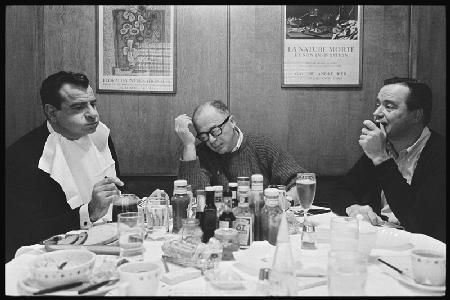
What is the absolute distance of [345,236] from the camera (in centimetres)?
135

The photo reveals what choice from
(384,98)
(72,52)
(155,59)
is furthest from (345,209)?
(72,52)

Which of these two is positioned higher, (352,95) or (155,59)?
(155,59)

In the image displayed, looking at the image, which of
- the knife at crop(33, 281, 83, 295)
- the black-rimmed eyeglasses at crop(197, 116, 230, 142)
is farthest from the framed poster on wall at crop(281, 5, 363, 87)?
the knife at crop(33, 281, 83, 295)

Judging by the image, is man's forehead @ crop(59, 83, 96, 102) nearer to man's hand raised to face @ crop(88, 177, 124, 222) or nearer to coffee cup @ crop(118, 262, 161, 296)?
man's hand raised to face @ crop(88, 177, 124, 222)

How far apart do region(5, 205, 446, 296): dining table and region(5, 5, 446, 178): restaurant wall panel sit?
5.58ft

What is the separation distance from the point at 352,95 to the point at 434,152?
3.74 ft

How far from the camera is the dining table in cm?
113

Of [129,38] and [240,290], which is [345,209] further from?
[129,38]

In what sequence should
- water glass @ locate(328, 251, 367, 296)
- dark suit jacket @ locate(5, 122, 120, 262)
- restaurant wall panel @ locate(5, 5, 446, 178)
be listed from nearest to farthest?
water glass @ locate(328, 251, 367, 296), dark suit jacket @ locate(5, 122, 120, 262), restaurant wall panel @ locate(5, 5, 446, 178)

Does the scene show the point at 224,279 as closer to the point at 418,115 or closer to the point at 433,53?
the point at 418,115

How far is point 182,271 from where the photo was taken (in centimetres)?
125

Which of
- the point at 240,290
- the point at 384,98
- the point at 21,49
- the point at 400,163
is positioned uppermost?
the point at 21,49

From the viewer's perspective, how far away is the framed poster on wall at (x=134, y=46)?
3172 millimetres

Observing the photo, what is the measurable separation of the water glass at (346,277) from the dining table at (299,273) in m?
0.07
